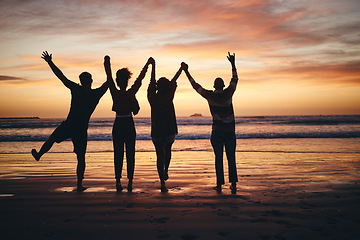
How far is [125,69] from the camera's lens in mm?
5199

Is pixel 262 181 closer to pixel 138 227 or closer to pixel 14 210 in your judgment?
pixel 138 227

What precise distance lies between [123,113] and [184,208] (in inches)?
83.0

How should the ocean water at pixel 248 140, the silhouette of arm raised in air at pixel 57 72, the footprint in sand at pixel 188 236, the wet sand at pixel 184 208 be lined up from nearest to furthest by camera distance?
1. the footprint in sand at pixel 188 236
2. the wet sand at pixel 184 208
3. the silhouette of arm raised in air at pixel 57 72
4. the ocean water at pixel 248 140

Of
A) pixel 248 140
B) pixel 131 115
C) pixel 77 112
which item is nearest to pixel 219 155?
pixel 131 115

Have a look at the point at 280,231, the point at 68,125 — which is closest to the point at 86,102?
the point at 68,125

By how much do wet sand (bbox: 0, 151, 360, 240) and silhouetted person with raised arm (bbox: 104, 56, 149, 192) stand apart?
53 cm

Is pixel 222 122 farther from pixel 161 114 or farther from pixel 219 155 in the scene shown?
pixel 161 114

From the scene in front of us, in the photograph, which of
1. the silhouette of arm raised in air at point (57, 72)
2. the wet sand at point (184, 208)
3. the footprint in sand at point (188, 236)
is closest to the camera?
the footprint in sand at point (188, 236)

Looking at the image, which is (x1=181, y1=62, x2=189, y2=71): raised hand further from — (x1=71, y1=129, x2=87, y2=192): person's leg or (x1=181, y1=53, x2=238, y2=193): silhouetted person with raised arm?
(x1=71, y1=129, x2=87, y2=192): person's leg

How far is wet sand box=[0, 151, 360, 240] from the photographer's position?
9.82ft

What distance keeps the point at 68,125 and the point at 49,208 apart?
5.26 ft

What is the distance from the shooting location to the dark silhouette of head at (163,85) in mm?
5230

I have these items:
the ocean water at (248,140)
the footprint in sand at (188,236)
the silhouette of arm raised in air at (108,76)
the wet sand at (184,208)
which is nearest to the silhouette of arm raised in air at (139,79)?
the silhouette of arm raised in air at (108,76)

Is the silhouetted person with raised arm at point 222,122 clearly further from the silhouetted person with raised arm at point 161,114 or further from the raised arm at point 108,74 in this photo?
the raised arm at point 108,74
